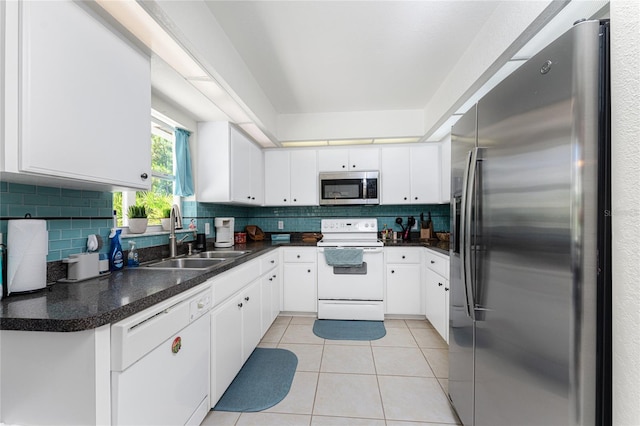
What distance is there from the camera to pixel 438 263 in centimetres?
254

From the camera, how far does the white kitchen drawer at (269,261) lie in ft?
8.32

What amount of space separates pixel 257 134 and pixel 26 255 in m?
2.25

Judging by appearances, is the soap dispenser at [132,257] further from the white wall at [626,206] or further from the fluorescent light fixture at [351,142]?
the fluorescent light fixture at [351,142]

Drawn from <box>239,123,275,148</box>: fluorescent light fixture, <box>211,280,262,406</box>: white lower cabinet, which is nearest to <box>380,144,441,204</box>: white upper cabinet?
<box>239,123,275,148</box>: fluorescent light fixture

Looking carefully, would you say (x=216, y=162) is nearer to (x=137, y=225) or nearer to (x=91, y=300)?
(x=137, y=225)

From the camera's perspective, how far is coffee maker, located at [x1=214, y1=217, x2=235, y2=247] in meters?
2.77

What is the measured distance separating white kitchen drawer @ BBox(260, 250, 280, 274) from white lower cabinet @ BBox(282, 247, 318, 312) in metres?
0.21

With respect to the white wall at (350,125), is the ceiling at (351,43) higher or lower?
higher

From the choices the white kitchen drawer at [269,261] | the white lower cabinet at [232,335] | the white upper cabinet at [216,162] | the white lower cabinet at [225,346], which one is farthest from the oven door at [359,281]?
the white upper cabinet at [216,162]

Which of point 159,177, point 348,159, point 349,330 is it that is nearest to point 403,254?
point 349,330

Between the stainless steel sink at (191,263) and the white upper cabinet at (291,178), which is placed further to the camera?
the white upper cabinet at (291,178)

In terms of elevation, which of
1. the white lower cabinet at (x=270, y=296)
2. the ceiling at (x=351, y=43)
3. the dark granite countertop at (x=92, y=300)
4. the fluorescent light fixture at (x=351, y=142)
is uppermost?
the ceiling at (x=351, y=43)

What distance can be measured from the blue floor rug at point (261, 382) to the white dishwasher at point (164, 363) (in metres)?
0.25

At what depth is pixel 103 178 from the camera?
1176 millimetres
